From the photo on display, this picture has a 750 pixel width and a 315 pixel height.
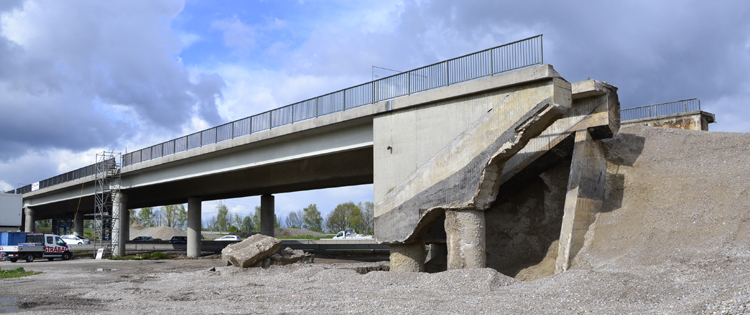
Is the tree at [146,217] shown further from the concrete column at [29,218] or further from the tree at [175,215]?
the concrete column at [29,218]

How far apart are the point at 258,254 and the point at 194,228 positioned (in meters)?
22.0

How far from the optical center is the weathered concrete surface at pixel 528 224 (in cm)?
1783

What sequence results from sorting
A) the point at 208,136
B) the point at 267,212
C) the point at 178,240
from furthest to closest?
the point at 178,240 < the point at 267,212 < the point at 208,136

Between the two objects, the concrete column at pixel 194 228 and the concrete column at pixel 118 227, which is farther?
the concrete column at pixel 194 228

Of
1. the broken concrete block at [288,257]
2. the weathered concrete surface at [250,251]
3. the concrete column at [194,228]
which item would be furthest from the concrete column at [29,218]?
the broken concrete block at [288,257]

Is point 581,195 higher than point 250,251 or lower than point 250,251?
higher

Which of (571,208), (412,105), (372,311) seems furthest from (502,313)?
(412,105)

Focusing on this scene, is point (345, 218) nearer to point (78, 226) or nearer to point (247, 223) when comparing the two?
point (247, 223)

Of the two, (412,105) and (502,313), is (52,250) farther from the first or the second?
(502,313)

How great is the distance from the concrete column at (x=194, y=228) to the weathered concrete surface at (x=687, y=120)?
1195 inches

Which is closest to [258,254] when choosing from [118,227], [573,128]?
[573,128]

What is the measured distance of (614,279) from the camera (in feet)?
38.6

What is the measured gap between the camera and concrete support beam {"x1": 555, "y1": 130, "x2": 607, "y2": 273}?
14906mm

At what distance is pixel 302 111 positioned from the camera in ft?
78.2
